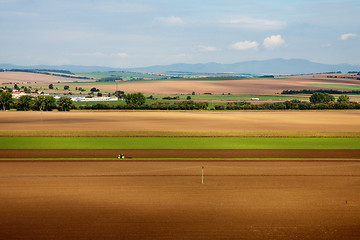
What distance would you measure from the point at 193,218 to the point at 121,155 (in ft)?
58.4

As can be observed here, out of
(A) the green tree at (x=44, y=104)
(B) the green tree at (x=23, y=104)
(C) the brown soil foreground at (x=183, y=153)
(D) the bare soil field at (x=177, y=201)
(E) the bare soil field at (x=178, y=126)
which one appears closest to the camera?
(D) the bare soil field at (x=177, y=201)

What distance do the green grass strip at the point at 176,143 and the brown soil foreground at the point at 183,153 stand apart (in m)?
2.10

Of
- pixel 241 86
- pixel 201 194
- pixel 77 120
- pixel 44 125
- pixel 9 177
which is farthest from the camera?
pixel 241 86

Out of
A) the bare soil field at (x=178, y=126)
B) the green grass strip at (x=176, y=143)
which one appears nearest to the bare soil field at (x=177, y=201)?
the green grass strip at (x=176, y=143)

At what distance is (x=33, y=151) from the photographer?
1630 inches

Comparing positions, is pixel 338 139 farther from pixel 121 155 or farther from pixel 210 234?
pixel 210 234

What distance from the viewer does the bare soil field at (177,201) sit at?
19.6 metres

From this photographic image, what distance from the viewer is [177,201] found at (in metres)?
24.2

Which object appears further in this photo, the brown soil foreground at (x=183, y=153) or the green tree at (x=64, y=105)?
the green tree at (x=64, y=105)

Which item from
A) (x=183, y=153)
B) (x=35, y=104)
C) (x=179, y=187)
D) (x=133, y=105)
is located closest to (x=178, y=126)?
(x=183, y=153)

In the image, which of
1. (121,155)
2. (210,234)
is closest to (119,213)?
(210,234)

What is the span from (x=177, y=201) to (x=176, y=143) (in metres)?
23.5

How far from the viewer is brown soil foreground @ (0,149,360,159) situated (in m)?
39.2

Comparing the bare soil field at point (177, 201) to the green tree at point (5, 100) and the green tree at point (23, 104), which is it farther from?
the green tree at point (5, 100)
